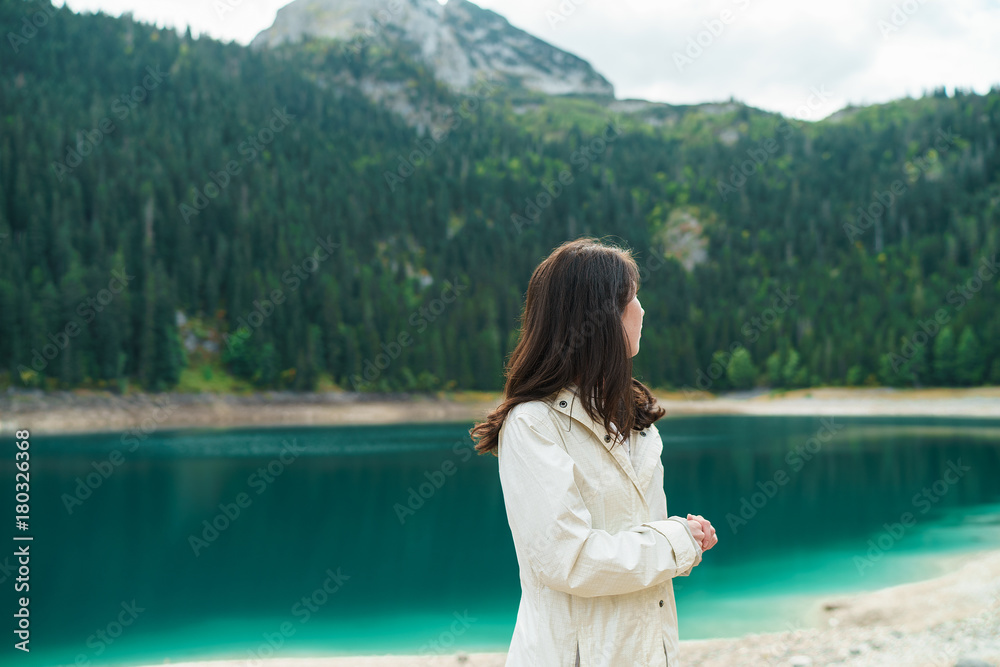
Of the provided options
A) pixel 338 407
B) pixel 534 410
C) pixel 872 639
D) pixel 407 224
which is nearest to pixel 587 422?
pixel 534 410

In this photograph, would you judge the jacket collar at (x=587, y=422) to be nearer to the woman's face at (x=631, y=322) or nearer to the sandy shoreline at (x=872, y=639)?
the woman's face at (x=631, y=322)

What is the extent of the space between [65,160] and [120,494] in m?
65.6

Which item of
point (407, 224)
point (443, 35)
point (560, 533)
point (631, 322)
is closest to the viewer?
point (560, 533)

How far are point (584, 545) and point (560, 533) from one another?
7cm

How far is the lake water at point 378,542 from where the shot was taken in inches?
393

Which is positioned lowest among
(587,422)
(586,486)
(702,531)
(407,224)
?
(702,531)

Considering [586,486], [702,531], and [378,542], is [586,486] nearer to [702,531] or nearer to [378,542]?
[702,531]

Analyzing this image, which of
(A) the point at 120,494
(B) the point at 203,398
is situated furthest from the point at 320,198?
(A) the point at 120,494

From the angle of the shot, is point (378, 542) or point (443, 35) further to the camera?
point (443, 35)

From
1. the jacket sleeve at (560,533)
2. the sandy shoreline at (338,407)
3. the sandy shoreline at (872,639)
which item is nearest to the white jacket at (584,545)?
the jacket sleeve at (560,533)

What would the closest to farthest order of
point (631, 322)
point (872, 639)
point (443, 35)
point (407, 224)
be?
point (631, 322) < point (872, 639) < point (407, 224) < point (443, 35)

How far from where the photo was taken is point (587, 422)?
1730 millimetres

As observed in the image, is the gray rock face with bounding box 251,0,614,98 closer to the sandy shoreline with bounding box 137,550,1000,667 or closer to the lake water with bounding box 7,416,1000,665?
the lake water with bounding box 7,416,1000,665

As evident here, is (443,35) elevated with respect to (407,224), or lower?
elevated
